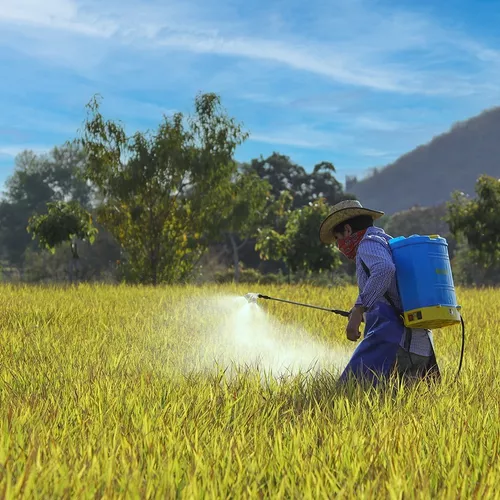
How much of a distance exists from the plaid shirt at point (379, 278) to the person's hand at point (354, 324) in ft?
0.18

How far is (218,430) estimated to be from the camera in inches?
128

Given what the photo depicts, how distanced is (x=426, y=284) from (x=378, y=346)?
0.59 meters

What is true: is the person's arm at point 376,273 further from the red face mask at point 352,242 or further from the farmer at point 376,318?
the red face mask at point 352,242

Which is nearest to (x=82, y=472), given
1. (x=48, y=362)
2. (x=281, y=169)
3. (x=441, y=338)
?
(x=48, y=362)

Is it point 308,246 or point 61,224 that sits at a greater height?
point 61,224

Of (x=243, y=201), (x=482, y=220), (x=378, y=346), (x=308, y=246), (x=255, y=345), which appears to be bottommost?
(x=255, y=345)

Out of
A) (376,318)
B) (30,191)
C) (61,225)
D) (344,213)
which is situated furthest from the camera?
(30,191)

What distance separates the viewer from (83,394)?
394 centimetres

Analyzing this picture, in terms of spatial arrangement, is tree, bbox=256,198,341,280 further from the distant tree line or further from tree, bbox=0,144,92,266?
tree, bbox=0,144,92,266

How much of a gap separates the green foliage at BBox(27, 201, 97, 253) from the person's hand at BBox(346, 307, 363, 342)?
61.6 ft

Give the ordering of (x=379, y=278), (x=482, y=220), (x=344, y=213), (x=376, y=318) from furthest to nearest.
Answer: (x=482, y=220) → (x=344, y=213) → (x=376, y=318) → (x=379, y=278)

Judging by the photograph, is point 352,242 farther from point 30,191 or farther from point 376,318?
point 30,191

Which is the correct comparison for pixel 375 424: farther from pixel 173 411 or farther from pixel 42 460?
pixel 42 460

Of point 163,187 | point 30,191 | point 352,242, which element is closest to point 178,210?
point 163,187
